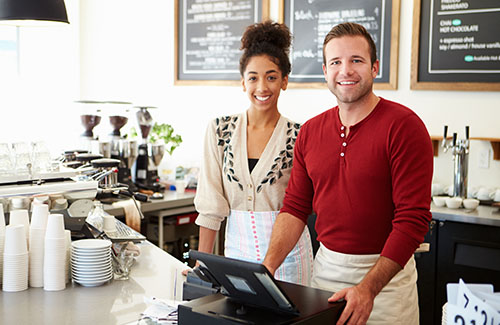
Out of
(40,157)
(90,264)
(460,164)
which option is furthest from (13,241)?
(460,164)

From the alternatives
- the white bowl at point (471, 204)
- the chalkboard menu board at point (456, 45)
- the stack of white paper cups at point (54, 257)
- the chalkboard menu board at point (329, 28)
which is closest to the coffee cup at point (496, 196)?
the white bowl at point (471, 204)

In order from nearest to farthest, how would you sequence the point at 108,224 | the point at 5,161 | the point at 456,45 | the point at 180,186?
the point at 5,161
the point at 108,224
the point at 456,45
the point at 180,186

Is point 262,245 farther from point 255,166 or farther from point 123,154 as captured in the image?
point 123,154

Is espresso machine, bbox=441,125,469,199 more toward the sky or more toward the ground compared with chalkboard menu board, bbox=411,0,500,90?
more toward the ground

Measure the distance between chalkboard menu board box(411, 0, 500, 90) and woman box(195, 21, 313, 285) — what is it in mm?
1630

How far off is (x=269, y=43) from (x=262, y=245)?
2.54 ft

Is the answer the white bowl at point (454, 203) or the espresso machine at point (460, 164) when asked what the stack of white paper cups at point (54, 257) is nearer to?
the white bowl at point (454, 203)

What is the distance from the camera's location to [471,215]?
307 cm

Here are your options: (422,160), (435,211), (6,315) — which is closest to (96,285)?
(6,315)

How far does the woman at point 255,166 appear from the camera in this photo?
220cm

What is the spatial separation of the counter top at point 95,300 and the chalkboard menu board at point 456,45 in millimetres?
2125

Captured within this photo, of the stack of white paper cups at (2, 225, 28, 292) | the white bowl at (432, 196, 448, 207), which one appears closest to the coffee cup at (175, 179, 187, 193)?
the white bowl at (432, 196, 448, 207)

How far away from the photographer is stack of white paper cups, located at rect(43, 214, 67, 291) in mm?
2074

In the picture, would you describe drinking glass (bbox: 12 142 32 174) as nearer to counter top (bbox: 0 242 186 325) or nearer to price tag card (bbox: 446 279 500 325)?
counter top (bbox: 0 242 186 325)
